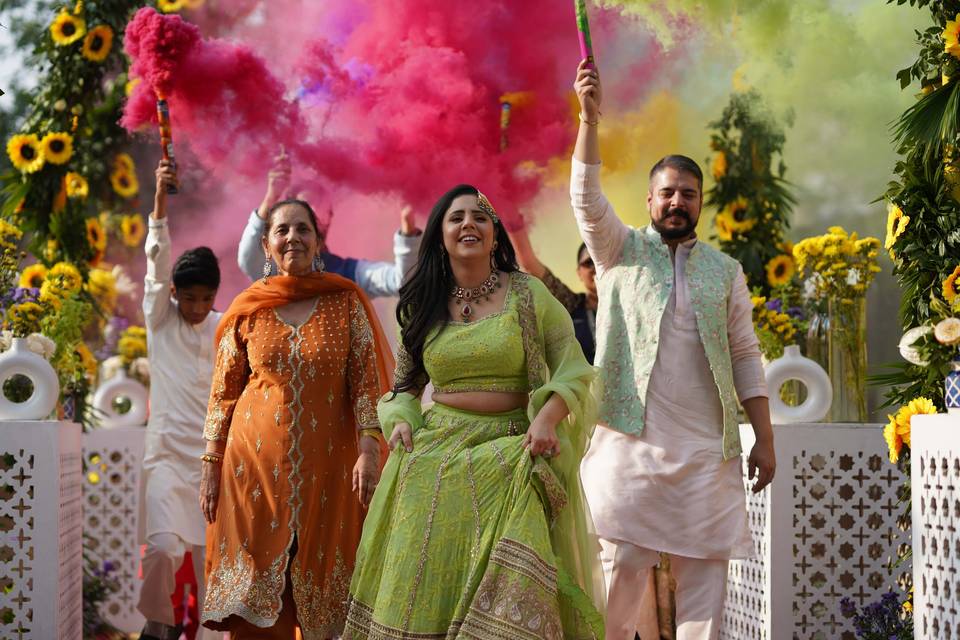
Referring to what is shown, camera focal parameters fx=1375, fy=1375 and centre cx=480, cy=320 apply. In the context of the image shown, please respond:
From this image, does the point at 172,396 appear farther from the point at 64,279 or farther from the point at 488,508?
the point at 488,508

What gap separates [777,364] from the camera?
680cm

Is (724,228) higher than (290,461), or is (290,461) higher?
(724,228)

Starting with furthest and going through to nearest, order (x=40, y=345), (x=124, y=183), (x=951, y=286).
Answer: (x=124, y=183)
(x=40, y=345)
(x=951, y=286)

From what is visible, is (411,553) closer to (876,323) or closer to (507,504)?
(507,504)

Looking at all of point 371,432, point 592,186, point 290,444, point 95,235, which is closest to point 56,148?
point 95,235

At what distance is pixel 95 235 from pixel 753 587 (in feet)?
17.5

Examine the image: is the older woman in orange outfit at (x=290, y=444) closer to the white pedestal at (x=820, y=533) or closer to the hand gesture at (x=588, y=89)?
the hand gesture at (x=588, y=89)

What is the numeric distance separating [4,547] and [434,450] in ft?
8.57

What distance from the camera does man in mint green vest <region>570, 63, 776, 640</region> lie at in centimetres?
509

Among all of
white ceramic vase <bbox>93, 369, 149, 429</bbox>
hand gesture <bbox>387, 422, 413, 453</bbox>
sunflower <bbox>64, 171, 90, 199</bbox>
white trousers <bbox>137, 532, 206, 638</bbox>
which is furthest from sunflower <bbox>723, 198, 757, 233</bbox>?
hand gesture <bbox>387, 422, 413, 453</bbox>

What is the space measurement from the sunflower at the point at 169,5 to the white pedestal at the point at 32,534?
4558 mm

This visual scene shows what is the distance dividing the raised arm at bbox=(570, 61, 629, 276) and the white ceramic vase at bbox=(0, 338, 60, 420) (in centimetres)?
275

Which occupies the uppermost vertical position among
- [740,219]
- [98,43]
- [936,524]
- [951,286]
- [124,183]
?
[98,43]

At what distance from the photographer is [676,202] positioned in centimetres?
532
